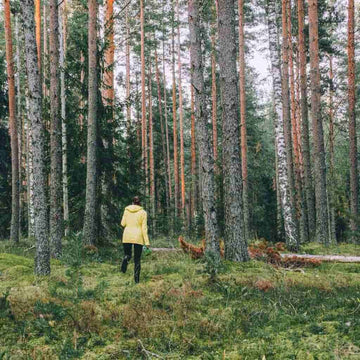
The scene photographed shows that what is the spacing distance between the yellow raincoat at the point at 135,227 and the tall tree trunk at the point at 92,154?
4.04m

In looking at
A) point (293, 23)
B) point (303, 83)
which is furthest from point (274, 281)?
point (293, 23)

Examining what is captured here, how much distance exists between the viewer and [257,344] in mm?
4453

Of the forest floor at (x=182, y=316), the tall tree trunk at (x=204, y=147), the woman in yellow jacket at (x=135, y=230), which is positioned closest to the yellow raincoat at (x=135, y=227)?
the woman in yellow jacket at (x=135, y=230)

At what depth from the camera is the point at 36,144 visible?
757 centimetres

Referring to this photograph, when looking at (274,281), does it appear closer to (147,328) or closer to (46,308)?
(147,328)

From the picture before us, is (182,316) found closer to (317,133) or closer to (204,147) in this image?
(204,147)

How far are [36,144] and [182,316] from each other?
14.7ft

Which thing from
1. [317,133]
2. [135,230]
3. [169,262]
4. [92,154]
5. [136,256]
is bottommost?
[169,262]

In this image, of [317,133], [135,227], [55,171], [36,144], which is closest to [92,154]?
[55,171]

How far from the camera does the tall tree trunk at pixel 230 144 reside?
29.8 ft

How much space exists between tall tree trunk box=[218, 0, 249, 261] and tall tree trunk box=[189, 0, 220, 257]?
1.54 feet

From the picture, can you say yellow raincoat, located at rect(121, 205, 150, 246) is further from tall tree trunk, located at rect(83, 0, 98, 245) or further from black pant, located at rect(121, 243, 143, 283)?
tall tree trunk, located at rect(83, 0, 98, 245)

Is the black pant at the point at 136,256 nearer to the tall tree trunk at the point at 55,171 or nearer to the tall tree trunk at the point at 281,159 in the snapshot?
the tall tree trunk at the point at 55,171

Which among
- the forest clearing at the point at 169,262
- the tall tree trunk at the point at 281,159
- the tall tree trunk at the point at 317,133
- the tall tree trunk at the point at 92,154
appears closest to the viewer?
the forest clearing at the point at 169,262
